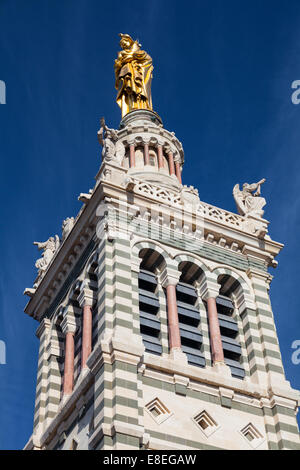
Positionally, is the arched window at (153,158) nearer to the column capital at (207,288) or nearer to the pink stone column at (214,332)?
the column capital at (207,288)

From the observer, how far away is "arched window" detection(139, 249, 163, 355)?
33188mm

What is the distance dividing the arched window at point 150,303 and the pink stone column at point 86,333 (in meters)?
1.77

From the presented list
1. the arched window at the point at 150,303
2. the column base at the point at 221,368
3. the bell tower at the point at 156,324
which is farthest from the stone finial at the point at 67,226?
the column base at the point at 221,368

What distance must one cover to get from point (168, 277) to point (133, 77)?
1607 centimetres

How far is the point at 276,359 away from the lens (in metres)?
34.2

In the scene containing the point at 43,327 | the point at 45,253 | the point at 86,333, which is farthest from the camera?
the point at 45,253

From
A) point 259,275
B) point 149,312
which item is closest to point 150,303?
point 149,312

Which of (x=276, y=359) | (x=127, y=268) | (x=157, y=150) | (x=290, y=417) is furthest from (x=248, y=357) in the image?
(x=157, y=150)

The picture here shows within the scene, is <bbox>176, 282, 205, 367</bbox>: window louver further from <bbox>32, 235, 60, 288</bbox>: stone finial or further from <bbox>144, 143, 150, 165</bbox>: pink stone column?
<bbox>144, 143, 150, 165</bbox>: pink stone column

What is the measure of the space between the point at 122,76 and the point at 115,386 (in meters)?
22.4

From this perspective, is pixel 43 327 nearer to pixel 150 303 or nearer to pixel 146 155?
pixel 150 303

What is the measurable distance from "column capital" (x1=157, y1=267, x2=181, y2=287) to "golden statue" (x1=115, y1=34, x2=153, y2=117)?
13679mm

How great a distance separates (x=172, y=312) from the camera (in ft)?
112

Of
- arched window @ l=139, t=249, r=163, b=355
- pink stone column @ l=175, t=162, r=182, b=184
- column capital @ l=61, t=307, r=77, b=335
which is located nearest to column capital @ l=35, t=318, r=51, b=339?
column capital @ l=61, t=307, r=77, b=335
